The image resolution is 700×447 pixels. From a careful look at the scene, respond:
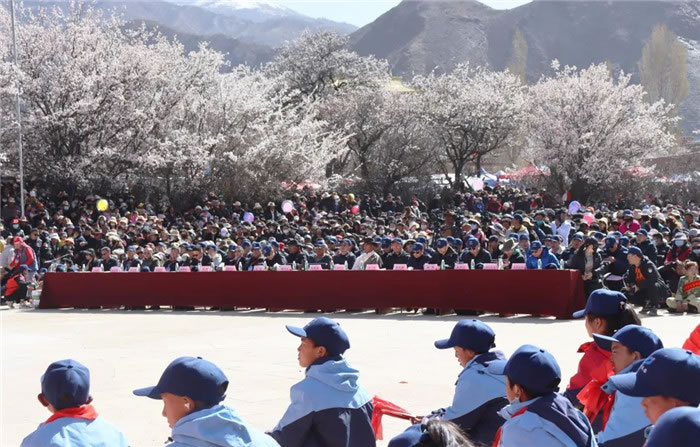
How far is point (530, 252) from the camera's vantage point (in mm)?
19969

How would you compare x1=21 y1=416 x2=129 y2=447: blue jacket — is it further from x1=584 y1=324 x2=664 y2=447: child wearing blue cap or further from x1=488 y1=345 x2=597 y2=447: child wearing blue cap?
x1=584 y1=324 x2=664 y2=447: child wearing blue cap

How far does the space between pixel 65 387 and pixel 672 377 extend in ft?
9.07

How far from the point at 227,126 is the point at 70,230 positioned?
1610 cm

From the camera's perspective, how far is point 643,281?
18.7 meters

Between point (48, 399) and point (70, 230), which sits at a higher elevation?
point (48, 399)

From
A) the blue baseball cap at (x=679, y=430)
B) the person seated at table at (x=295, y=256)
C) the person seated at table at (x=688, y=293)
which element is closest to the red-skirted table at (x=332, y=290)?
the person seated at table at (x=295, y=256)

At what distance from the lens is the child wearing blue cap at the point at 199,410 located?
399 centimetres

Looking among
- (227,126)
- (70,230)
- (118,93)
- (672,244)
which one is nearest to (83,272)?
(70,230)

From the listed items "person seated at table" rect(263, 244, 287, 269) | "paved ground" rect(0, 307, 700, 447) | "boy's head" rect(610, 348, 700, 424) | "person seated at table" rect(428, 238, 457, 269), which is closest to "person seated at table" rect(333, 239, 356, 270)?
"person seated at table" rect(263, 244, 287, 269)

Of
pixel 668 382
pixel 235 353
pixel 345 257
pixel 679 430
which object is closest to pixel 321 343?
pixel 668 382

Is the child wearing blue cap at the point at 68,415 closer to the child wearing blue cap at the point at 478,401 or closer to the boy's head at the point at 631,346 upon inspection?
the child wearing blue cap at the point at 478,401

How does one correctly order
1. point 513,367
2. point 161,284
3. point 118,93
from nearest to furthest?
point 513,367
point 161,284
point 118,93

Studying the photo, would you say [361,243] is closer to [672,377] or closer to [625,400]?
[625,400]

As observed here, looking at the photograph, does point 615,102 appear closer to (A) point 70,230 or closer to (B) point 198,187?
(B) point 198,187
